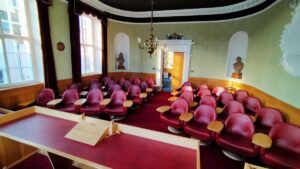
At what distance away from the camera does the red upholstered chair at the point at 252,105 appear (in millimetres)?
3780

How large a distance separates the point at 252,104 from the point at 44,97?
547cm

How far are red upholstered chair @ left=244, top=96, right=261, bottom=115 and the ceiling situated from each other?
9.41 ft

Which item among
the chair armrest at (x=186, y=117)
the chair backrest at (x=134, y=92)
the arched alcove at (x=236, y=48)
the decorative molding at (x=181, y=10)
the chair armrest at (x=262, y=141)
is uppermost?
the decorative molding at (x=181, y=10)

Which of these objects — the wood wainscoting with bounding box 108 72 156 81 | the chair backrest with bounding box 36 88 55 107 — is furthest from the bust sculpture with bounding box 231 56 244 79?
the chair backrest with bounding box 36 88 55 107

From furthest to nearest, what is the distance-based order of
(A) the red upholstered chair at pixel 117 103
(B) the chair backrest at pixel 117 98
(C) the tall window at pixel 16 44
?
(B) the chair backrest at pixel 117 98 → (A) the red upholstered chair at pixel 117 103 → (C) the tall window at pixel 16 44

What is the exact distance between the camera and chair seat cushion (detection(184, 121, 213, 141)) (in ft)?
9.29

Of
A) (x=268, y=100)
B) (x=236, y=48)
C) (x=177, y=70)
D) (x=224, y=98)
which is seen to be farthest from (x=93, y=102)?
(x=236, y=48)

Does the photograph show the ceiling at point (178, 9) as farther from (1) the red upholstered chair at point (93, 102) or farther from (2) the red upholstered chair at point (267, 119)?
(1) the red upholstered chair at point (93, 102)

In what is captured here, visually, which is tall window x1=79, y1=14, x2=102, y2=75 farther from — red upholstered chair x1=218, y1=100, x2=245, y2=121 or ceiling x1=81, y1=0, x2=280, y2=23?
red upholstered chair x1=218, y1=100, x2=245, y2=121

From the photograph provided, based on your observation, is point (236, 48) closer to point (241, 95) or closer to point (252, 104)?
point (241, 95)

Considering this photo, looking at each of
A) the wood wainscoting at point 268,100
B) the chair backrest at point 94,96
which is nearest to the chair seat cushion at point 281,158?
the wood wainscoting at point 268,100

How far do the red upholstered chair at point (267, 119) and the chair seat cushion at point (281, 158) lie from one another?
2.20 feet

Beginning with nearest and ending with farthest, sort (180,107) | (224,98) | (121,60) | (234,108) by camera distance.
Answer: (234,108), (180,107), (224,98), (121,60)

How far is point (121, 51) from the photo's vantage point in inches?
312
